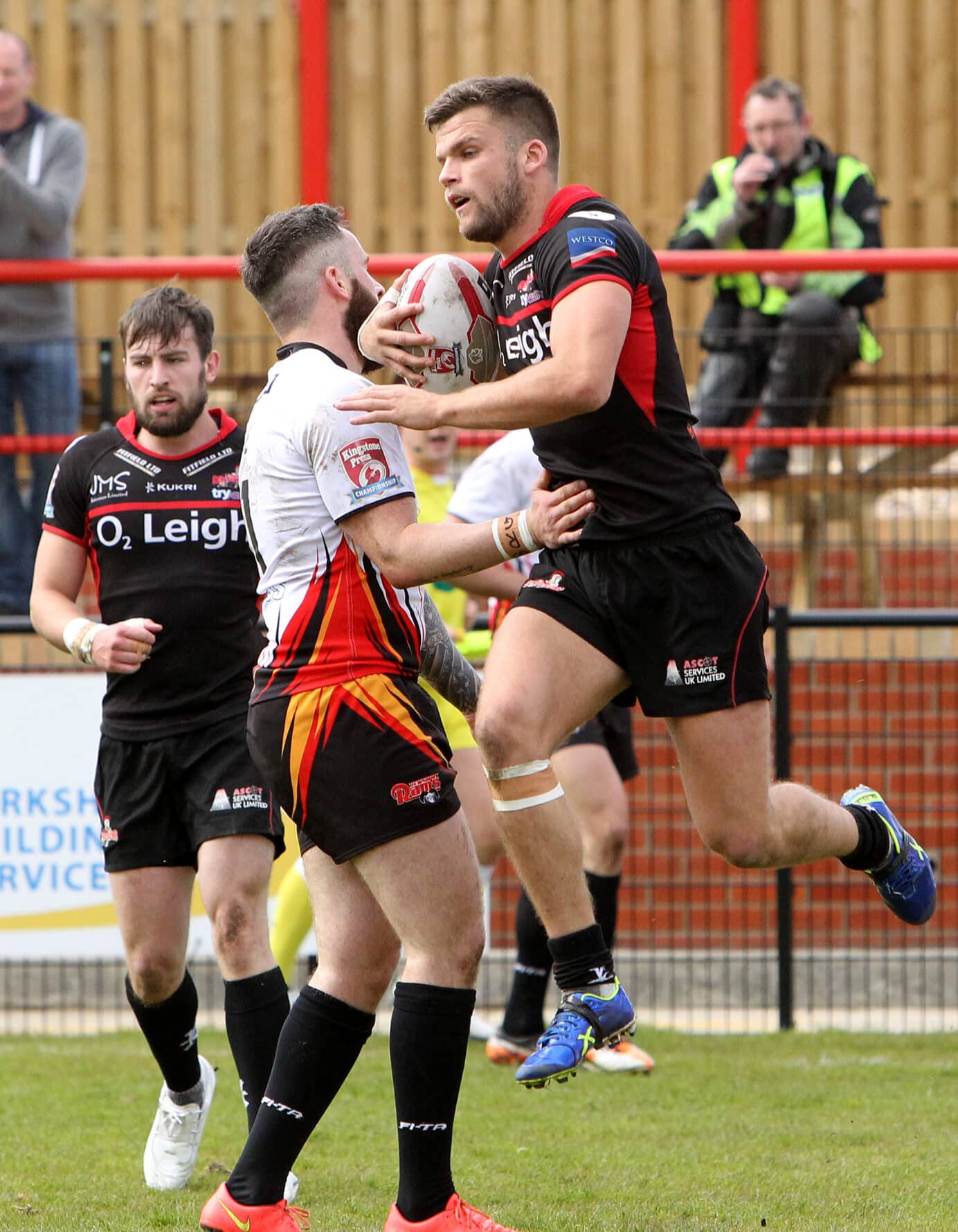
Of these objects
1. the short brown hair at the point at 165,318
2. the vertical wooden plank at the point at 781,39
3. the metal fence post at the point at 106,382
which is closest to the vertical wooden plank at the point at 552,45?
the vertical wooden plank at the point at 781,39

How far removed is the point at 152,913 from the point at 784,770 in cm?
332

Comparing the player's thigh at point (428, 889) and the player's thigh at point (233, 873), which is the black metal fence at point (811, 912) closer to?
the player's thigh at point (233, 873)

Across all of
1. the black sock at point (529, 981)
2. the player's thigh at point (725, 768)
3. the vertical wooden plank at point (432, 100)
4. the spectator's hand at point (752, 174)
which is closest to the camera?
the player's thigh at point (725, 768)

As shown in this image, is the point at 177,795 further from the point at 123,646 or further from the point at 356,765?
the point at 356,765

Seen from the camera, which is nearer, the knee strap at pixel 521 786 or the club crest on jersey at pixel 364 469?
the club crest on jersey at pixel 364 469

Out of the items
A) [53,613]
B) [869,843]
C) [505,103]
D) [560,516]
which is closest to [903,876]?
[869,843]

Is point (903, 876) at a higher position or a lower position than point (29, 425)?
lower

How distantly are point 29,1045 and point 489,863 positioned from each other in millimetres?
2021

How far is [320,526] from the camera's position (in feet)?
11.8

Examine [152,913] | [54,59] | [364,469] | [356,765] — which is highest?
[54,59]

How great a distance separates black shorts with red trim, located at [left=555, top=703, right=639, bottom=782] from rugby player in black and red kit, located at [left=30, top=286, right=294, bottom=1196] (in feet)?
6.09

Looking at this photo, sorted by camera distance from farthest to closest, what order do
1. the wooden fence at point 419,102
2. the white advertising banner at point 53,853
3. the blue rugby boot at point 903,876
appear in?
the wooden fence at point 419,102, the white advertising banner at point 53,853, the blue rugby boot at point 903,876

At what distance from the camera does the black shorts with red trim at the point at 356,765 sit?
11.5ft

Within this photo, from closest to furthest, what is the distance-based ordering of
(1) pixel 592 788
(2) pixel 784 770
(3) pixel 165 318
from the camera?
(3) pixel 165 318
(1) pixel 592 788
(2) pixel 784 770
